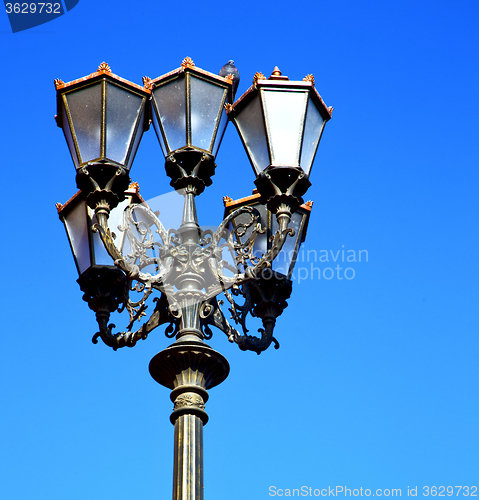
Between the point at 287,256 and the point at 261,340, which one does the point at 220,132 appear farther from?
the point at 261,340

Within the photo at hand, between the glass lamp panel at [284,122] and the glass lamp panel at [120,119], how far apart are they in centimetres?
96

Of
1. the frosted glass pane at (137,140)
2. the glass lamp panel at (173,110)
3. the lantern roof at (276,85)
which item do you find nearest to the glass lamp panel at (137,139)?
the frosted glass pane at (137,140)

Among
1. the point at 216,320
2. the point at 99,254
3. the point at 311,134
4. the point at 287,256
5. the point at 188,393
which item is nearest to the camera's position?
the point at 188,393

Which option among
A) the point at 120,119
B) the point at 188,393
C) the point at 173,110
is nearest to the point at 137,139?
the point at 120,119

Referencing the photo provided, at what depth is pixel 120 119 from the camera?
6328mm

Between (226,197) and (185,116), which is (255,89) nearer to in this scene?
(185,116)

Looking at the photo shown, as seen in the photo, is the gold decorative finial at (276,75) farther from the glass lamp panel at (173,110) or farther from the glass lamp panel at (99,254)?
the glass lamp panel at (99,254)

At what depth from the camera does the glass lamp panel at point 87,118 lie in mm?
6152

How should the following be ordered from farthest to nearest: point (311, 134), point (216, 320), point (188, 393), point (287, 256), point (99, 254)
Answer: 1. point (287, 256)
2. point (99, 254)
3. point (311, 134)
4. point (216, 320)
5. point (188, 393)

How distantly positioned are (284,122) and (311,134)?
0.86 ft

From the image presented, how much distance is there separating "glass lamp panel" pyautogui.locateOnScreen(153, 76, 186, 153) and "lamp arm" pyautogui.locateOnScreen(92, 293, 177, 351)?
1154 mm

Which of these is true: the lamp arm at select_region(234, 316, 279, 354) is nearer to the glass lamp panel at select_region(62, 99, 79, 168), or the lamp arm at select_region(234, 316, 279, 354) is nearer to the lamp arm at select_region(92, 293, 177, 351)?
the lamp arm at select_region(92, 293, 177, 351)

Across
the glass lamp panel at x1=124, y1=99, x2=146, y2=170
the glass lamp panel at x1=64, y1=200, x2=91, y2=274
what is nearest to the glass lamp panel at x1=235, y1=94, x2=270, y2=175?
the glass lamp panel at x1=124, y1=99, x2=146, y2=170

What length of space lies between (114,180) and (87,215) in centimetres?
100
